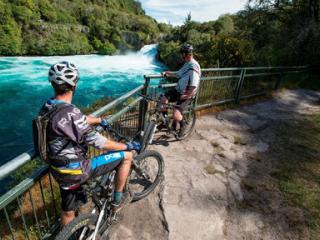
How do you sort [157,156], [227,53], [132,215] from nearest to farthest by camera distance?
[132,215] < [157,156] < [227,53]

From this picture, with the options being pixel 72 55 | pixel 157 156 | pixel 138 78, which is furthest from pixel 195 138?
pixel 72 55

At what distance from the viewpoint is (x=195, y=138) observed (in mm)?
5457

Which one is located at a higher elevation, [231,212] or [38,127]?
[38,127]

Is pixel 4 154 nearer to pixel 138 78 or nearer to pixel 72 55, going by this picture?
pixel 138 78

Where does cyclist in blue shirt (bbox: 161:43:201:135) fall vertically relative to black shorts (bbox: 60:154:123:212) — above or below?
above

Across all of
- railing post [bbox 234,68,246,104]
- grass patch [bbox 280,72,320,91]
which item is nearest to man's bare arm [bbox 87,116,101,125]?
railing post [bbox 234,68,246,104]

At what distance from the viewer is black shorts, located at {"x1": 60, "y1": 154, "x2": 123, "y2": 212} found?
2.25 meters

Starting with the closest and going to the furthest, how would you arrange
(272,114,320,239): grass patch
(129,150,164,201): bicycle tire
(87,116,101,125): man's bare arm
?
(87,116,101,125): man's bare arm → (129,150,164,201): bicycle tire → (272,114,320,239): grass patch

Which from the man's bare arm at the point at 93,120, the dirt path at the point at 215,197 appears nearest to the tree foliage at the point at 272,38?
the dirt path at the point at 215,197

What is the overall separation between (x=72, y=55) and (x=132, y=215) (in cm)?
3700

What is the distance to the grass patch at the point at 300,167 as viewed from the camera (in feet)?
11.7

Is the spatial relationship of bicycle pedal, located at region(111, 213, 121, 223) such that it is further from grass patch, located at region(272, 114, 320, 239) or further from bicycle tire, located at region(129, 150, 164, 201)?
grass patch, located at region(272, 114, 320, 239)

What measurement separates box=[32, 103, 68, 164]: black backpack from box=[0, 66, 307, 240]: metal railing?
0.28 ft

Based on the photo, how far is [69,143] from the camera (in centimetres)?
199
